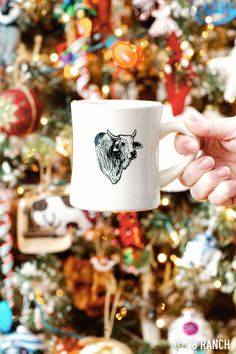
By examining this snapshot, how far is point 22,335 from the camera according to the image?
207 centimetres

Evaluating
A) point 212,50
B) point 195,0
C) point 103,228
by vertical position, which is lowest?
point 103,228

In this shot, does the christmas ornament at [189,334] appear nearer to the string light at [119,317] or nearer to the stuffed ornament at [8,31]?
the string light at [119,317]

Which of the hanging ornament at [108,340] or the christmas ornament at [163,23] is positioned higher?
the christmas ornament at [163,23]

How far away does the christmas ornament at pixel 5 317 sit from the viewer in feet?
6.79

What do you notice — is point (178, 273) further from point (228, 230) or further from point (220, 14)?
point (220, 14)

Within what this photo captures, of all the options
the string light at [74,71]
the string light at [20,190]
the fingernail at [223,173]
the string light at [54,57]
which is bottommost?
the string light at [20,190]

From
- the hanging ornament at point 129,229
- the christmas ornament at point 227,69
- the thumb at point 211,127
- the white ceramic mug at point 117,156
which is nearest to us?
the white ceramic mug at point 117,156

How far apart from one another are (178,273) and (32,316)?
0.46 meters

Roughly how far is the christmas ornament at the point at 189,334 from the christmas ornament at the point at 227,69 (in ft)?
2.13

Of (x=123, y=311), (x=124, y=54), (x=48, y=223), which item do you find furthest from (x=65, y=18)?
(x=123, y=311)

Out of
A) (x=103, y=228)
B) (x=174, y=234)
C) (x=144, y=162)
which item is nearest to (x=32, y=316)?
(x=103, y=228)

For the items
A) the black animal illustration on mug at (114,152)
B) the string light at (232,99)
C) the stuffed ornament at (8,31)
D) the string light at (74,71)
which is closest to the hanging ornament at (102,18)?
the string light at (74,71)

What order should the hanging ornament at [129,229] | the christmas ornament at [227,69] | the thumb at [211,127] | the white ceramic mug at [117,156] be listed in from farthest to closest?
the hanging ornament at [129,229] → the christmas ornament at [227,69] → the thumb at [211,127] → the white ceramic mug at [117,156]

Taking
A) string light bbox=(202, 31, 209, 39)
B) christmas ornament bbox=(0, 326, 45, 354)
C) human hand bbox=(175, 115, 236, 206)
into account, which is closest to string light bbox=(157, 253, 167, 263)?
christmas ornament bbox=(0, 326, 45, 354)
